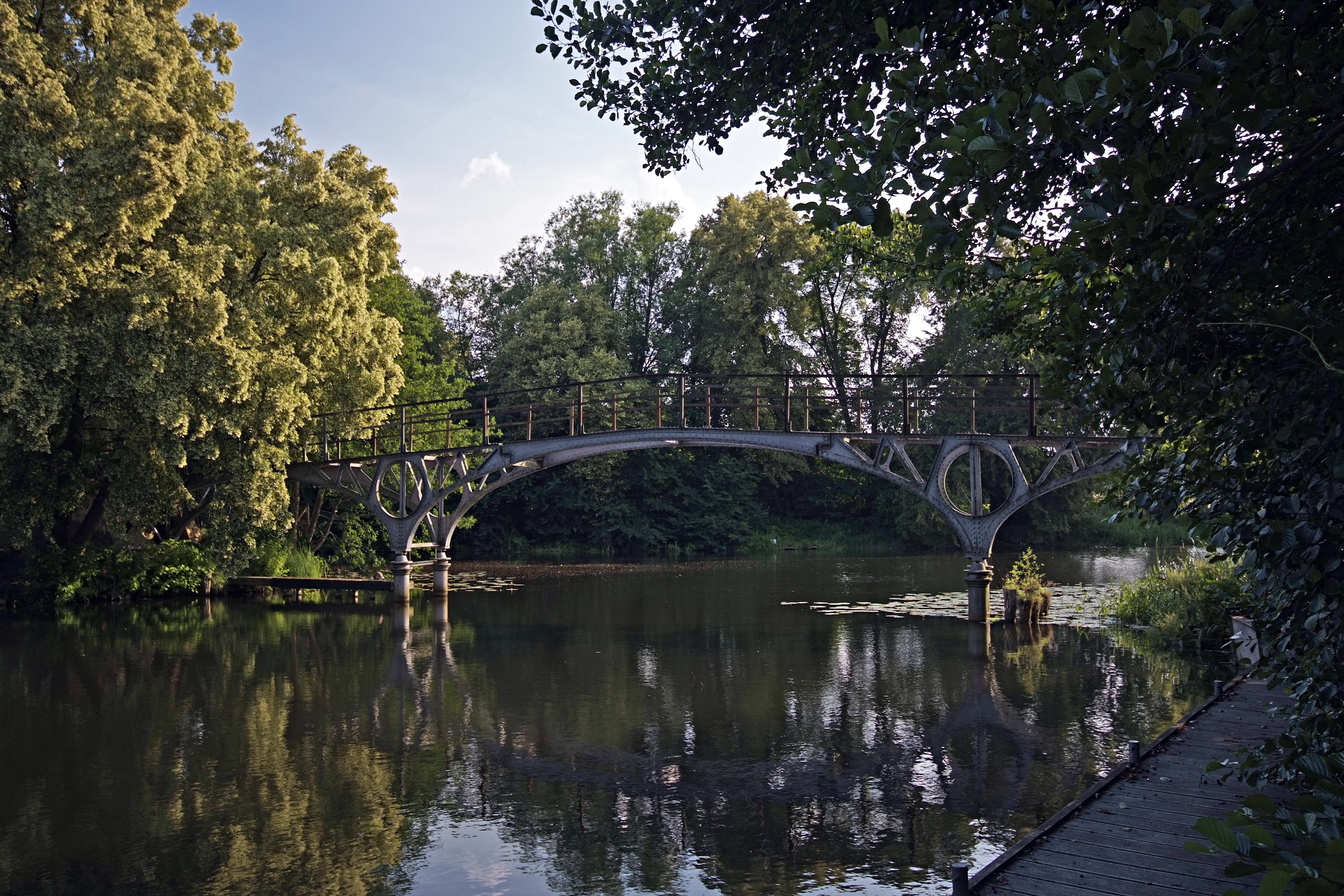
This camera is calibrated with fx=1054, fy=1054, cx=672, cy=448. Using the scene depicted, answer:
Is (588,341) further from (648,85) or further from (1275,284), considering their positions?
(1275,284)

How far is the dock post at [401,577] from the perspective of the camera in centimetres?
2425

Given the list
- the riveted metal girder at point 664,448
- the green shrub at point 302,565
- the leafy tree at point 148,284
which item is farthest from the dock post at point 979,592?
the green shrub at point 302,565

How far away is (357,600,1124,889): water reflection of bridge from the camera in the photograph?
326 inches

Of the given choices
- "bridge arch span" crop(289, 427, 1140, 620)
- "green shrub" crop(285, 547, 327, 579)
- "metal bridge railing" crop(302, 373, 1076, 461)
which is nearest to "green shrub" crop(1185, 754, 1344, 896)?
"bridge arch span" crop(289, 427, 1140, 620)

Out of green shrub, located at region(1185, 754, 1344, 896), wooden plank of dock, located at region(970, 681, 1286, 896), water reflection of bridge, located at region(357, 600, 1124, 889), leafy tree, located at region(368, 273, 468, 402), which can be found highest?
leafy tree, located at region(368, 273, 468, 402)

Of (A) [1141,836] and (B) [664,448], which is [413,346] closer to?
(B) [664,448]

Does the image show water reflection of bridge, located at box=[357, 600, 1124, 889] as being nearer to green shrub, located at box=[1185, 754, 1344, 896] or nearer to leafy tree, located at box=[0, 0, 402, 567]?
green shrub, located at box=[1185, 754, 1344, 896]

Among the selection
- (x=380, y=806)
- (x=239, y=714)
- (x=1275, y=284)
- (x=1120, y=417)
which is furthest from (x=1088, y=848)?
(x=239, y=714)

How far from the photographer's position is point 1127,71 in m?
3.03

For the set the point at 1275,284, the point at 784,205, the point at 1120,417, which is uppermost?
the point at 784,205

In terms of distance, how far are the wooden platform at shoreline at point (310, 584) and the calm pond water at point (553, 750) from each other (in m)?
4.68

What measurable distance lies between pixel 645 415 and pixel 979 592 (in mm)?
21978

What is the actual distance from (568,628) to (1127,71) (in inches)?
710

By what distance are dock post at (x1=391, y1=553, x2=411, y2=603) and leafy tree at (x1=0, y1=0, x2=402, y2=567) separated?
2935 mm
